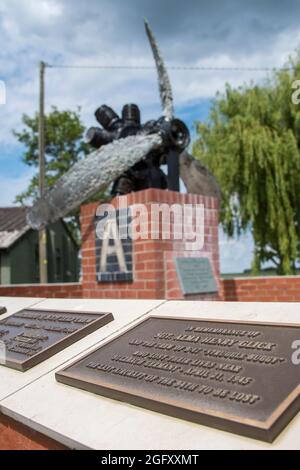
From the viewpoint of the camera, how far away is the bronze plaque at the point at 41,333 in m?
2.50

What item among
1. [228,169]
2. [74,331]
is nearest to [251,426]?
[74,331]

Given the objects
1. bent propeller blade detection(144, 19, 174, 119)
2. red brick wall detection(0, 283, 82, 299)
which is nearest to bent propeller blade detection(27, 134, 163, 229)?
bent propeller blade detection(144, 19, 174, 119)

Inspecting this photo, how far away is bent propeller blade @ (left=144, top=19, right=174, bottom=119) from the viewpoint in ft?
19.8

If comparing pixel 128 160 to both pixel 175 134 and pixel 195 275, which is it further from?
pixel 195 275

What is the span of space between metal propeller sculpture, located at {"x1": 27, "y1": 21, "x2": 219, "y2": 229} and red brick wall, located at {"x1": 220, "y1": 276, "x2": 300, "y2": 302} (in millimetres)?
1301

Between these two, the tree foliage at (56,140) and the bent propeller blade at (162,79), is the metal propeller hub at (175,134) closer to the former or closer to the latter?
the bent propeller blade at (162,79)

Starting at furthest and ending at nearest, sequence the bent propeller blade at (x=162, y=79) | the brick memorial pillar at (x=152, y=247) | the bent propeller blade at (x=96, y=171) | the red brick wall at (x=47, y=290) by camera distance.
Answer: the red brick wall at (x=47, y=290)
the bent propeller blade at (x=162, y=79)
the bent propeller blade at (x=96, y=171)
the brick memorial pillar at (x=152, y=247)

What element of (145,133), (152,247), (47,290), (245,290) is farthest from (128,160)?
(47,290)

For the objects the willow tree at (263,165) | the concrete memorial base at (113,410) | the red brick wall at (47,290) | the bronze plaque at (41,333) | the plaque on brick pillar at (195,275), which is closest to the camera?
the concrete memorial base at (113,410)

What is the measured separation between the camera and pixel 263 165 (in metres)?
11.6

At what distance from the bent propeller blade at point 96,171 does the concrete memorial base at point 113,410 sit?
2.73 m

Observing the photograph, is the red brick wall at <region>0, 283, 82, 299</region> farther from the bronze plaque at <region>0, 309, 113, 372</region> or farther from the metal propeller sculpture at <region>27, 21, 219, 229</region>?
the bronze plaque at <region>0, 309, 113, 372</region>

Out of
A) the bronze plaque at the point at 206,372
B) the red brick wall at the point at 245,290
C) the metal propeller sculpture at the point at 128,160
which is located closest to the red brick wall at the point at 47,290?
the red brick wall at the point at 245,290

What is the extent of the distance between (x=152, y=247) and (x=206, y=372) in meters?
3.02
